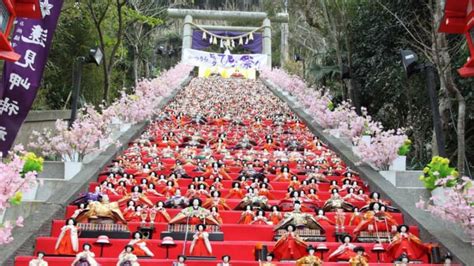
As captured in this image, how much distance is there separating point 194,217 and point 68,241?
1.56m

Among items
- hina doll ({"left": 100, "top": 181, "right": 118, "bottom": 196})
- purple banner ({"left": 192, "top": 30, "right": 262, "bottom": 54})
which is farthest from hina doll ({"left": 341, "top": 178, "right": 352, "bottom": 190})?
purple banner ({"left": 192, "top": 30, "right": 262, "bottom": 54})

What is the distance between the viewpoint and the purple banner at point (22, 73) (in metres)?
8.35

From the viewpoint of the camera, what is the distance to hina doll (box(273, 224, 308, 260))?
21.8 feet

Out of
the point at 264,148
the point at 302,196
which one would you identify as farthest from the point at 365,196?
the point at 264,148

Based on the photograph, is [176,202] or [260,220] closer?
Answer: [260,220]

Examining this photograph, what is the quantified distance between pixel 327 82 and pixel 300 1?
403 cm

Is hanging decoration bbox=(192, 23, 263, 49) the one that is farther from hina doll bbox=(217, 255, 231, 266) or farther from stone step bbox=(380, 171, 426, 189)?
hina doll bbox=(217, 255, 231, 266)

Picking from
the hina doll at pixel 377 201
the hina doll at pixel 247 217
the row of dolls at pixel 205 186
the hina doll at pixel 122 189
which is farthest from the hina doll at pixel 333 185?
the hina doll at pixel 122 189

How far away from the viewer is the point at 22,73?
8.51 meters

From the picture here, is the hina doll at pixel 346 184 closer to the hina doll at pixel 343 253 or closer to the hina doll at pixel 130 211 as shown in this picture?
the hina doll at pixel 343 253

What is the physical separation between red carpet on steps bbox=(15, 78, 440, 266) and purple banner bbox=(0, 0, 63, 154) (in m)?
1.46

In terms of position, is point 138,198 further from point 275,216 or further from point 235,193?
point 275,216

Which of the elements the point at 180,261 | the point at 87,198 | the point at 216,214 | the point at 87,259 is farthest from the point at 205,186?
the point at 87,259

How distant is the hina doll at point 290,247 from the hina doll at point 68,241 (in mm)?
2152
